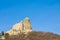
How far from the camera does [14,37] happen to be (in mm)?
75000

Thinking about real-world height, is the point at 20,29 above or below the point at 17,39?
above

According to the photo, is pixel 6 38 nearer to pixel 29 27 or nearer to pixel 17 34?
pixel 17 34

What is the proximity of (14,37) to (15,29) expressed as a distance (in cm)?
630

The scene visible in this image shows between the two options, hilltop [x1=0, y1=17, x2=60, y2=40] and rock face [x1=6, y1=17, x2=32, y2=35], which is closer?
hilltop [x1=0, y1=17, x2=60, y2=40]

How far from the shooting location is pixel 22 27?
270 ft

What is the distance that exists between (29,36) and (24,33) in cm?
221

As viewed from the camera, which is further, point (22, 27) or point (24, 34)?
point (22, 27)

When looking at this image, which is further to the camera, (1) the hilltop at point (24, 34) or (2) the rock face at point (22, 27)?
(2) the rock face at point (22, 27)

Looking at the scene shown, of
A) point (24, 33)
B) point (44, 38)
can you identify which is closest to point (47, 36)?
point (44, 38)

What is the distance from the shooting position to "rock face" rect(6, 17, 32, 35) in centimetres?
7912

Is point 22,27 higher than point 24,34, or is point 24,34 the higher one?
point 22,27

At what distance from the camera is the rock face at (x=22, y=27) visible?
260 feet

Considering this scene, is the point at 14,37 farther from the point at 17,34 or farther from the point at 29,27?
the point at 29,27

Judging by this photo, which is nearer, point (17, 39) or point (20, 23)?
point (17, 39)
